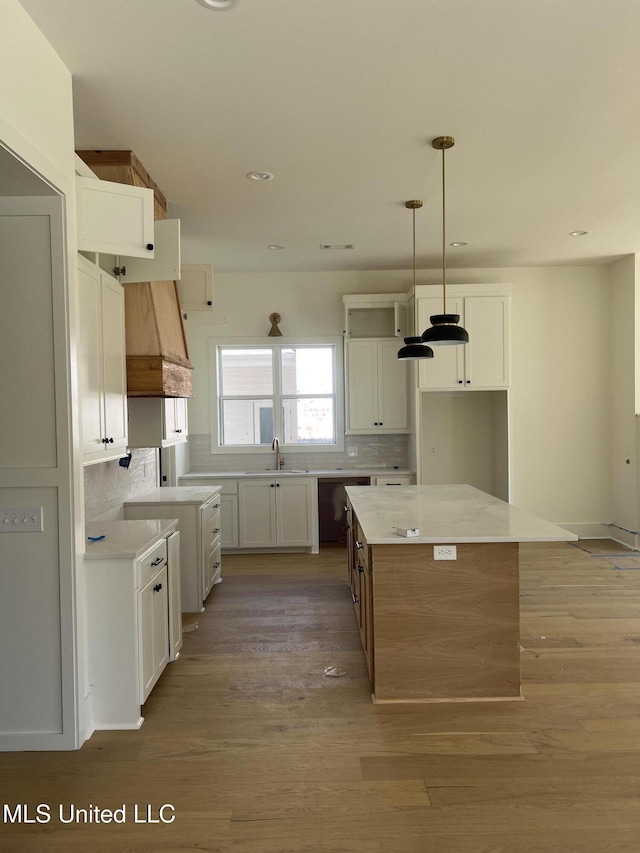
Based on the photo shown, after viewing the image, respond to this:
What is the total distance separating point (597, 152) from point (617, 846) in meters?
3.47

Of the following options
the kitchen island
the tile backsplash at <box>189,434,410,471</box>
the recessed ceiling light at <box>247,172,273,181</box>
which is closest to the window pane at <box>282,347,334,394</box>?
the tile backsplash at <box>189,434,410,471</box>

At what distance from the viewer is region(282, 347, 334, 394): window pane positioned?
6547 mm

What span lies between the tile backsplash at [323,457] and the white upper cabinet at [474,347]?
2.97 feet

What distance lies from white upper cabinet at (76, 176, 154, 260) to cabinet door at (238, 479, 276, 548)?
3264 mm

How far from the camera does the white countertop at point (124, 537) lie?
9.03 feet

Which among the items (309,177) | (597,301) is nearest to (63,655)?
(309,177)

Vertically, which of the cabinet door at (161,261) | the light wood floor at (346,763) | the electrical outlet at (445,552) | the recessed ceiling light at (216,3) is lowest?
the light wood floor at (346,763)

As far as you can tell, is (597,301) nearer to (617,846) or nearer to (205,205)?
(205,205)

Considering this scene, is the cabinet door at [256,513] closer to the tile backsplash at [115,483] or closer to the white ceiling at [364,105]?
the tile backsplash at [115,483]

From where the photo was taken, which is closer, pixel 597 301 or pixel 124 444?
pixel 124 444

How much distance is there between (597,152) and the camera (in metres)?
3.53

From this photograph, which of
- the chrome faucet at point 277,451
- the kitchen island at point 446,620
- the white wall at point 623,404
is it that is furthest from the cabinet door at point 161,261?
the white wall at point 623,404

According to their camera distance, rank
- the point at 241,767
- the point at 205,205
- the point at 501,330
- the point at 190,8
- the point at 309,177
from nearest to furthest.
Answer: the point at 190,8 < the point at 241,767 < the point at 309,177 < the point at 205,205 < the point at 501,330

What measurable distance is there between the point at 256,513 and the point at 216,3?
4.47 metres
